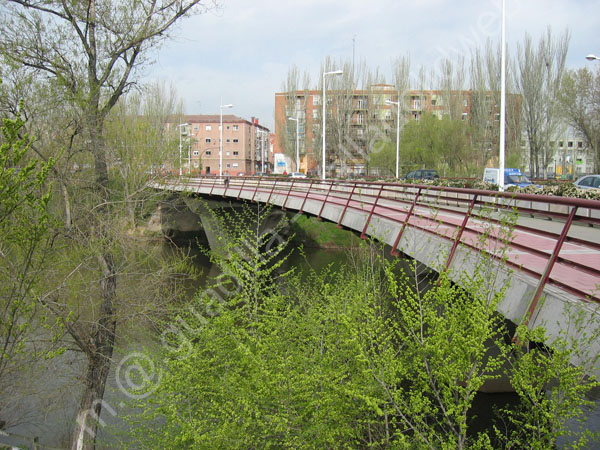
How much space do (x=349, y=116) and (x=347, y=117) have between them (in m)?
0.25

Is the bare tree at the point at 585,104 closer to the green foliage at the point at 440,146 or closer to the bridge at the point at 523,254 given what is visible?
the green foliage at the point at 440,146

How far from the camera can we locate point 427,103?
62844 mm

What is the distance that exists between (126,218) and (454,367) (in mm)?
9721

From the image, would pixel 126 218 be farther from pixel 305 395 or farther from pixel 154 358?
pixel 305 395

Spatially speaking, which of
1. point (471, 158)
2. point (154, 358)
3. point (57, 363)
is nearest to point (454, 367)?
point (154, 358)

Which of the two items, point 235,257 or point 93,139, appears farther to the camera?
point 93,139

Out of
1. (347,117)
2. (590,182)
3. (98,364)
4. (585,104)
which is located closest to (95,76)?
(98,364)

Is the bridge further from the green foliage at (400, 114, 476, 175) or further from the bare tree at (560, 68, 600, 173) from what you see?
the green foliage at (400, 114, 476, 175)

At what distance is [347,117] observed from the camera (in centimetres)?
6412

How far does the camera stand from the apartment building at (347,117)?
62.6 metres

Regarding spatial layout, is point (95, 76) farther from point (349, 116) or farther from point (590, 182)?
point (349, 116)

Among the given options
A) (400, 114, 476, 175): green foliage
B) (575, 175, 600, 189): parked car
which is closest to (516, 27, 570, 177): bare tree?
(400, 114, 476, 175): green foliage

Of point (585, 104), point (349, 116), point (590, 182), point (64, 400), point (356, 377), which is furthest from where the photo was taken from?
point (349, 116)

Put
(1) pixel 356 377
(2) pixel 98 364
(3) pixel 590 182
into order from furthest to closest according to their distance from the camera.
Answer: (3) pixel 590 182, (2) pixel 98 364, (1) pixel 356 377
